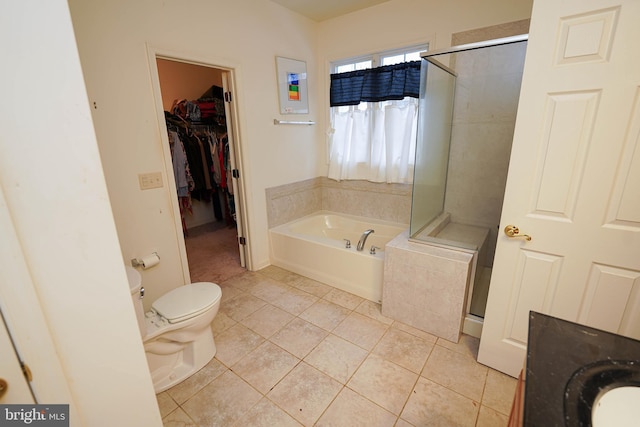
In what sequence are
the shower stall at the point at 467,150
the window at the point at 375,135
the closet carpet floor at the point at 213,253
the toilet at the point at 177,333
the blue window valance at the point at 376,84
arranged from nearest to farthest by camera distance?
the toilet at the point at 177,333
the shower stall at the point at 467,150
the blue window valance at the point at 376,84
the window at the point at 375,135
the closet carpet floor at the point at 213,253

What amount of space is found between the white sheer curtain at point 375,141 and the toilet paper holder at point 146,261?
2.10 meters

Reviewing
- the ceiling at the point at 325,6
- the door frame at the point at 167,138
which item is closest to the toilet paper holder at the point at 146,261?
the door frame at the point at 167,138

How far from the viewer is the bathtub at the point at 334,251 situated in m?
2.40

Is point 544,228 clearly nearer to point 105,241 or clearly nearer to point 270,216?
point 105,241

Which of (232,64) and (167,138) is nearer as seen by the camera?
(167,138)

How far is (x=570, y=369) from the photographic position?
2.32 feet

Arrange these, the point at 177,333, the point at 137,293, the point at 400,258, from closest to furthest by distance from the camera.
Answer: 1. the point at 137,293
2. the point at 177,333
3. the point at 400,258

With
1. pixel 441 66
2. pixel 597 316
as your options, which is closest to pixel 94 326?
pixel 597 316

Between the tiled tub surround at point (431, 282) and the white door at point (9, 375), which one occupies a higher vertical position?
the white door at point (9, 375)

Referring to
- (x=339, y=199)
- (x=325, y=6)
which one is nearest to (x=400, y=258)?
(x=339, y=199)

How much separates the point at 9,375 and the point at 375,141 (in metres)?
2.96

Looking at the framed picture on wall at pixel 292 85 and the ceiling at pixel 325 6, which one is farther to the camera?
the framed picture on wall at pixel 292 85

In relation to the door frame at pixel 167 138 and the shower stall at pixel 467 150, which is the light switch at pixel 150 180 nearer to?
the door frame at pixel 167 138

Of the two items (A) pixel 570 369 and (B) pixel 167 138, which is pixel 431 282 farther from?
(B) pixel 167 138
